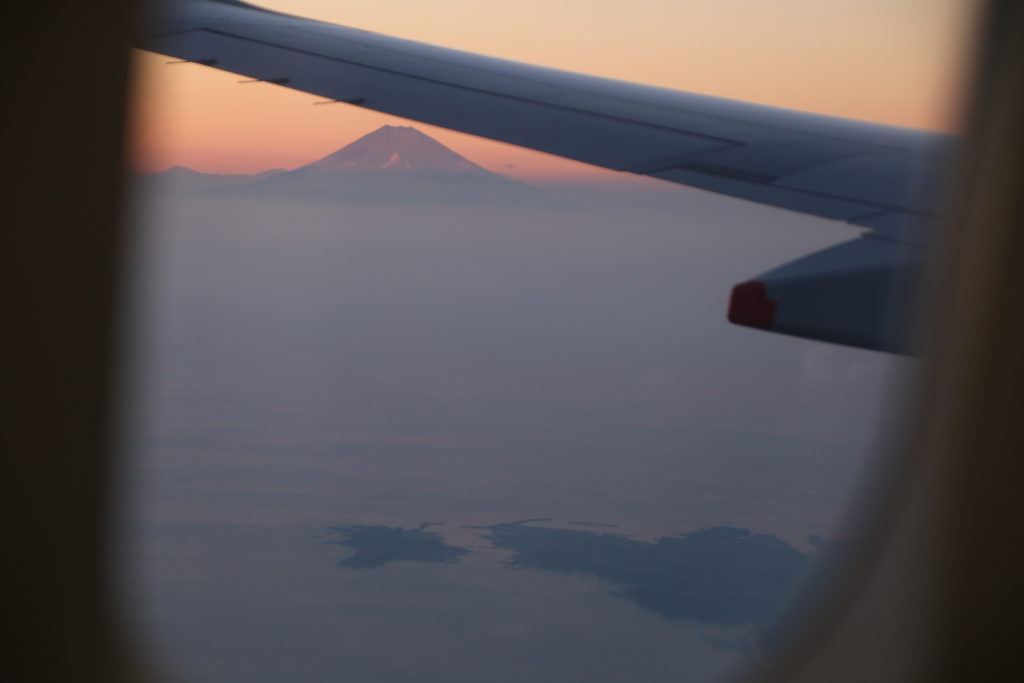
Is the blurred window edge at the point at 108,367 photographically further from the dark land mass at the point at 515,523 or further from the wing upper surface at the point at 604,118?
the dark land mass at the point at 515,523

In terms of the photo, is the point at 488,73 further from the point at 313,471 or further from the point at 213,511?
the point at 313,471

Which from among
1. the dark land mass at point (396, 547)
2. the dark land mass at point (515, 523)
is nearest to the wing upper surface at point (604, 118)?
the dark land mass at point (396, 547)

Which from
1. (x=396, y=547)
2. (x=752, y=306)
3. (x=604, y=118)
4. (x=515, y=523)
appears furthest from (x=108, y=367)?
(x=515, y=523)

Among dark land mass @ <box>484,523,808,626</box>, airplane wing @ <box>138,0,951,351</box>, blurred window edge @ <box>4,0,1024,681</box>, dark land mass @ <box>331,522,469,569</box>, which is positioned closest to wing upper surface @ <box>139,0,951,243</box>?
airplane wing @ <box>138,0,951,351</box>

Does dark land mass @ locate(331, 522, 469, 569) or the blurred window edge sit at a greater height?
the blurred window edge

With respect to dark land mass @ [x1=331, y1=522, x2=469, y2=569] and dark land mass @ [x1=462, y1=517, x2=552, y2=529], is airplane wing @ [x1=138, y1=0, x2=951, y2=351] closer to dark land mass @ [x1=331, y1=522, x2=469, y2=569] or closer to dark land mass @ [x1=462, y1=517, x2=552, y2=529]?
dark land mass @ [x1=331, y1=522, x2=469, y2=569]

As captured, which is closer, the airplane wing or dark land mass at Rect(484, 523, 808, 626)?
the airplane wing

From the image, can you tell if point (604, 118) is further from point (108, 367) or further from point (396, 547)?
point (396, 547)
